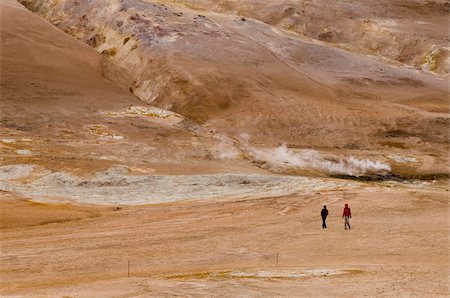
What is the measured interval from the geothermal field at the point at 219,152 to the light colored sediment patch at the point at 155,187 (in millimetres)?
153

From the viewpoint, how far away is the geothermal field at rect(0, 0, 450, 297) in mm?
20141

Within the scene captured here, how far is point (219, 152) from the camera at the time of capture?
134 feet

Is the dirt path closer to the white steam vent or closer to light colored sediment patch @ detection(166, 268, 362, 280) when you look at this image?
light colored sediment patch @ detection(166, 268, 362, 280)

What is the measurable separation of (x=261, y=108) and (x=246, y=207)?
826 inches

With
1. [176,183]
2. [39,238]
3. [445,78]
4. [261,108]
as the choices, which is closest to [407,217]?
[176,183]

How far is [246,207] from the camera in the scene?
28.9m

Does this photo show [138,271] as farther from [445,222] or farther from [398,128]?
[398,128]

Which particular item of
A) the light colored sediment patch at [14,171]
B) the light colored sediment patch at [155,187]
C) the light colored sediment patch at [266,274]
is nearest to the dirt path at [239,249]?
the light colored sediment patch at [266,274]

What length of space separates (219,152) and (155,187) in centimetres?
862

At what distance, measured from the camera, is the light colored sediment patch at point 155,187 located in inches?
Result: 1211

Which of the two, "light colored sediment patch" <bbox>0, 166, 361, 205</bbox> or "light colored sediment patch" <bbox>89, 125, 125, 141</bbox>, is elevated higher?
"light colored sediment patch" <bbox>89, 125, 125, 141</bbox>

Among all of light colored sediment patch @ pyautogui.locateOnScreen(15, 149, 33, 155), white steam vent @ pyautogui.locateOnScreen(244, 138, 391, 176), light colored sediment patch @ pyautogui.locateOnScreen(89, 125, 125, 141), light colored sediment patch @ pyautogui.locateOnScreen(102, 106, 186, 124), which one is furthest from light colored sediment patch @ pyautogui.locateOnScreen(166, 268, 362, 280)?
light colored sediment patch @ pyautogui.locateOnScreen(102, 106, 186, 124)

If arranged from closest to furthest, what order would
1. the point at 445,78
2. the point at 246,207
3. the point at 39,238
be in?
the point at 39,238 → the point at 246,207 → the point at 445,78

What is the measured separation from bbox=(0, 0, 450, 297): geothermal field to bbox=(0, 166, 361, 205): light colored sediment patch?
0.50 feet
